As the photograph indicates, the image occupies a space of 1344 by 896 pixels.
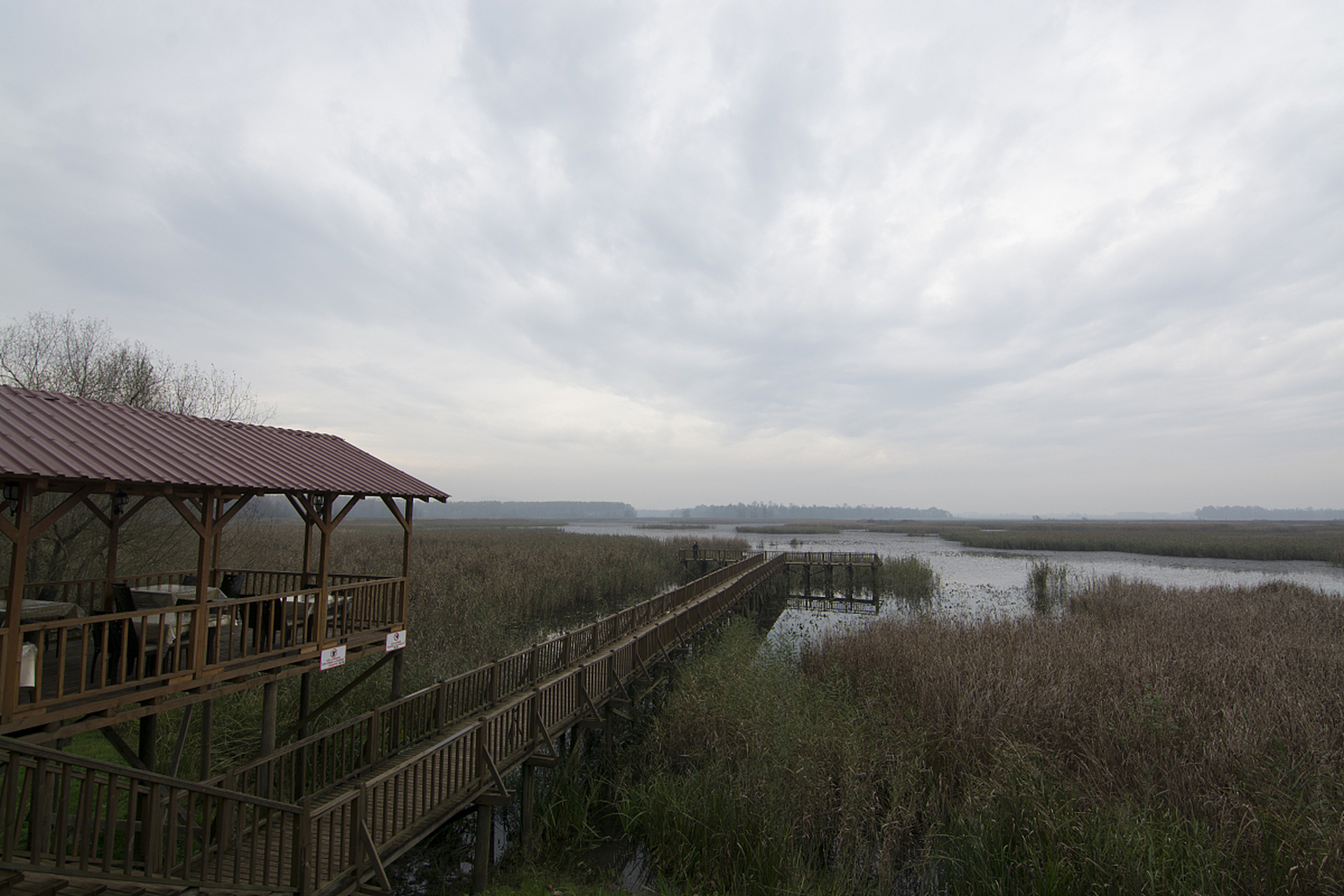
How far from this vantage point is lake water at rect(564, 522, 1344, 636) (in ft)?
89.4

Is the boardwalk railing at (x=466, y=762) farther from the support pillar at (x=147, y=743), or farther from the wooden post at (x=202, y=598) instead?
the support pillar at (x=147, y=743)

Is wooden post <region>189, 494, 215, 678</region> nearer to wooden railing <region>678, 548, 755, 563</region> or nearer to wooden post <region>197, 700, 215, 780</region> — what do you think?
wooden post <region>197, 700, 215, 780</region>

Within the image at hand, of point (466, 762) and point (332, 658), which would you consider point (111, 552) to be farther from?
point (466, 762)

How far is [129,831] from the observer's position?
16.6 ft

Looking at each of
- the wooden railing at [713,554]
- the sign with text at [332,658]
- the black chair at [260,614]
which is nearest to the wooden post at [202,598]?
the black chair at [260,614]

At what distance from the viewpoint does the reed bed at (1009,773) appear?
6.95 metres

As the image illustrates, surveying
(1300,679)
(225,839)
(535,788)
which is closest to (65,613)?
(225,839)

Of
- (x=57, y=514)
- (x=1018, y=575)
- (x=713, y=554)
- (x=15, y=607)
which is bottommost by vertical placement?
(x=1018, y=575)

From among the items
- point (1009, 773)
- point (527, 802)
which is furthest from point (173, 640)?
point (1009, 773)

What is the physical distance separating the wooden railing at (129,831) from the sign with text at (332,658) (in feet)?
8.29

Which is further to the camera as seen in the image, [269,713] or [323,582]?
[323,582]

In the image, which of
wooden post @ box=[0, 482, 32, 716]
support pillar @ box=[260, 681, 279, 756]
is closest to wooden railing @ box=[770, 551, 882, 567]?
support pillar @ box=[260, 681, 279, 756]

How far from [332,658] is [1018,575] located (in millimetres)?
42710

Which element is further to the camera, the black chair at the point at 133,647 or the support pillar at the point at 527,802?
the support pillar at the point at 527,802
